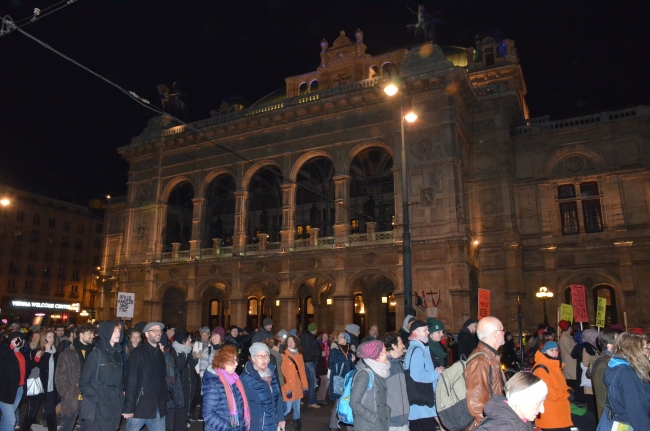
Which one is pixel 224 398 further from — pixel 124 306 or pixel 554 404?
pixel 124 306

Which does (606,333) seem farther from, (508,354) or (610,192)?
(610,192)

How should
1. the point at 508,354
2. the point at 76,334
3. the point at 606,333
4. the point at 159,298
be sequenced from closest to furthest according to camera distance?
the point at 606,333 → the point at 76,334 → the point at 508,354 → the point at 159,298

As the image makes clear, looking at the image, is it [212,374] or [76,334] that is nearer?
[212,374]

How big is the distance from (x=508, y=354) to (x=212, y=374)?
11559 millimetres

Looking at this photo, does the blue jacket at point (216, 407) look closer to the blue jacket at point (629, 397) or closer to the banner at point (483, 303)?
the blue jacket at point (629, 397)

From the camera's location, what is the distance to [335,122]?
2909 centimetres

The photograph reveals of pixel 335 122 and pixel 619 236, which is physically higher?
pixel 335 122

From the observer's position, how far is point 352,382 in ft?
17.9

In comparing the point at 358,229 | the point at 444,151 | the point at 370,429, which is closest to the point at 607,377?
the point at 370,429

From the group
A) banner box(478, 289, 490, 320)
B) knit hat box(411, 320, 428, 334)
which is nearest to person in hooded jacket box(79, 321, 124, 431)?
knit hat box(411, 320, 428, 334)

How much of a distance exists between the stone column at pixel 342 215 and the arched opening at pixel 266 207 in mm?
7173

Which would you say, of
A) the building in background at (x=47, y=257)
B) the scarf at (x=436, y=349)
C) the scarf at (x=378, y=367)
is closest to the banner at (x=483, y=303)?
the scarf at (x=436, y=349)

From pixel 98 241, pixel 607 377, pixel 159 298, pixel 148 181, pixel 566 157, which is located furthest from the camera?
pixel 98 241

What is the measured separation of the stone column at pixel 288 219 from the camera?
28703mm
